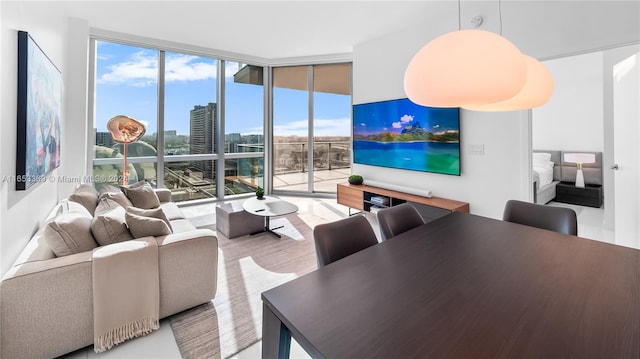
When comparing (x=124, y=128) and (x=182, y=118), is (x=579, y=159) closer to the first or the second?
(x=182, y=118)

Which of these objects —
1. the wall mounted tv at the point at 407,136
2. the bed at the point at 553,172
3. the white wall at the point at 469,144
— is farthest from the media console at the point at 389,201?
the bed at the point at 553,172

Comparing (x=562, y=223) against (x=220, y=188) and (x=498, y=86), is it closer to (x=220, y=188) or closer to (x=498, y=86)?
(x=498, y=86)

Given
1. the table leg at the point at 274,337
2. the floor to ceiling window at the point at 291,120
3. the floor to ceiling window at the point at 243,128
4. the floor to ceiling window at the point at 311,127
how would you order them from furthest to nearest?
the floor to ceiling window at the point at 291,120 < the floor to ceiling window at the point at 311,127 < the floor to ceiling window at the point at 243,128 < the table leg at the point at 274,337

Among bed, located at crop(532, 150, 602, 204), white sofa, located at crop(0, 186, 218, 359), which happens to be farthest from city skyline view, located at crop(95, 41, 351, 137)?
bed, located at crop(532, 150, 602, 204)

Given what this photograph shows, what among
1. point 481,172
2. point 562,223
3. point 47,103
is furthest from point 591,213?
point 47,103

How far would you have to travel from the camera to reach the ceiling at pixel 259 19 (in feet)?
11.0

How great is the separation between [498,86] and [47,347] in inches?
101

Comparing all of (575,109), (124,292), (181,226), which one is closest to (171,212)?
(181,226)

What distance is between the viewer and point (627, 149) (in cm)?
263

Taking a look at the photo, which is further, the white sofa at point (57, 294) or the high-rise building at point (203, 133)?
the high-rise building at point (203, 133)

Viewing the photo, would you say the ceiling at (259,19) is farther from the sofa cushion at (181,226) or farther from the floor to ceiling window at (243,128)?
the sofa cushion at (181,226)

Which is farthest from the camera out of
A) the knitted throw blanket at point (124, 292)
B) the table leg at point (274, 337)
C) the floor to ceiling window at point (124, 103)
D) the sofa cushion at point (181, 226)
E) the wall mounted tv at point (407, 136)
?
the floor to ceiling window at point (124, 103)

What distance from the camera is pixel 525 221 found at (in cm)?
206

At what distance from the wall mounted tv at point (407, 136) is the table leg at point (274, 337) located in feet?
10.5
